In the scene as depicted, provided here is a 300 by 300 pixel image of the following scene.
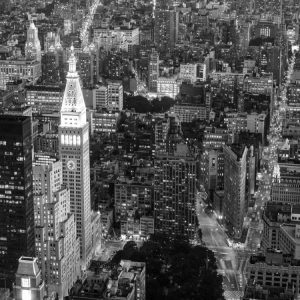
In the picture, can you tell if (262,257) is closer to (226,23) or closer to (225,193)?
(225,193)

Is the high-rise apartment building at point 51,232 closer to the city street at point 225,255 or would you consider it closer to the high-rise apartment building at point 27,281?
the high-rise apartment building at point 27,281

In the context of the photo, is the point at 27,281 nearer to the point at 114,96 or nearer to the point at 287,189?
the point at 287,189

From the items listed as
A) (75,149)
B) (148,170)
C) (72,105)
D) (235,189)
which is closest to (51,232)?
(75,149)

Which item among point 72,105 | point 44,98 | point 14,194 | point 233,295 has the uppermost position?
point 72,105

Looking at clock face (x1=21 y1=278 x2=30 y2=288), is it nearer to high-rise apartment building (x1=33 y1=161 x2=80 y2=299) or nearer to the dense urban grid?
the dense urban grid

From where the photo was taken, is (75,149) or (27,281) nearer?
(27,281)

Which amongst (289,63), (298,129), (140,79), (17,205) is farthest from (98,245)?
(289,63)

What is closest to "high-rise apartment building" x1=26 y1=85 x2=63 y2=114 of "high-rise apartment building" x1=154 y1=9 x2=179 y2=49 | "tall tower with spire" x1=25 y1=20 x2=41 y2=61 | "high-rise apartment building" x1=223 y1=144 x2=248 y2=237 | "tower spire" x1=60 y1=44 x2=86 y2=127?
"tall tower with spire" x1=25 y1=20 x2=41 y2=61
